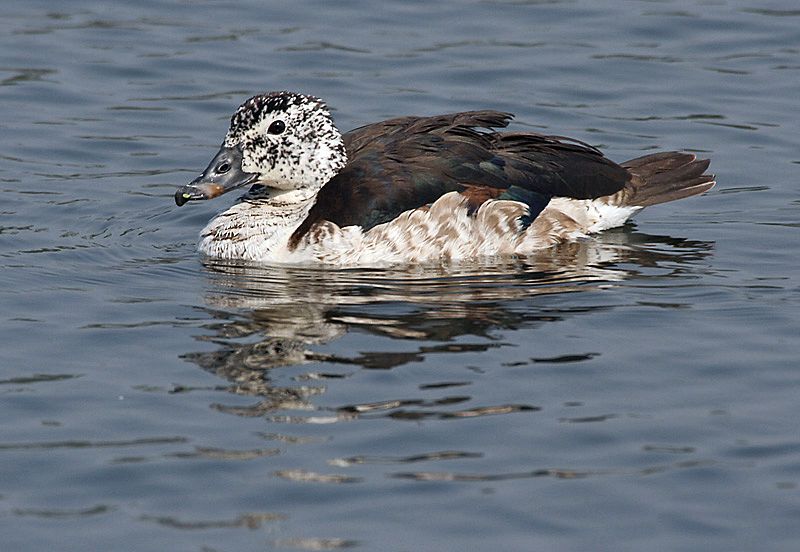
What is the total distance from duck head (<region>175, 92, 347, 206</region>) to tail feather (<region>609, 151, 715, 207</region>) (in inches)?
92.0

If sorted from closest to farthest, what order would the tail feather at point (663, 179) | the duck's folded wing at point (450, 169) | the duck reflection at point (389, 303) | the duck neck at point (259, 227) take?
1. the duck reflection at point (389, 303)
2. the duck's folded wing at point (450, 169)
3. the duck neck at point (259, 227)
4. the tail feather at point (663, 179)

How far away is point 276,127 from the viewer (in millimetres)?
12156

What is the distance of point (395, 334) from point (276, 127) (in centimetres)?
262

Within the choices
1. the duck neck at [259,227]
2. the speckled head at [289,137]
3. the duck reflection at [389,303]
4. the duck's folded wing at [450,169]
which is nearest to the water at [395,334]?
the duck reflection at [389,303]

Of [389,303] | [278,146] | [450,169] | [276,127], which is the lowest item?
[389,303]

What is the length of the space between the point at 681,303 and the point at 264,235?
10.3ft

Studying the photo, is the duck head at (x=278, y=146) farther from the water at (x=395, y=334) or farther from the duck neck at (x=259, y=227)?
the water at (x=395, y=334)

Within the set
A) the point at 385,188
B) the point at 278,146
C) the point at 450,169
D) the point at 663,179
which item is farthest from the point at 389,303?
the point at 663,179

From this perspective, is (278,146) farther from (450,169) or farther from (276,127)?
(450,169)

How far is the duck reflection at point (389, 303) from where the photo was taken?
9719mm

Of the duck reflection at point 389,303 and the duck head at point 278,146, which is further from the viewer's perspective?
the duck head at point 278,146

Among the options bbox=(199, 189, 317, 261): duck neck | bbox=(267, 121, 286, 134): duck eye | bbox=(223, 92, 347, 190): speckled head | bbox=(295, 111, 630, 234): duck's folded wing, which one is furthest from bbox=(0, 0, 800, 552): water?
bbox=(267, 121, 286, 134): duck eye

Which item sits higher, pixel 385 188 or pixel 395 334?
pixel 385 188

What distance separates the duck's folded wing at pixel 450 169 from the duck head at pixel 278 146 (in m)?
0.18
